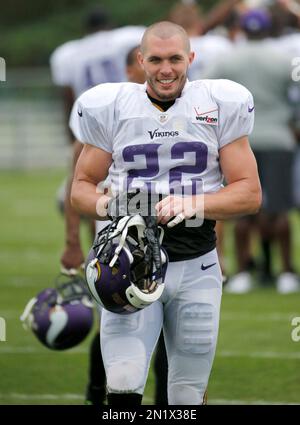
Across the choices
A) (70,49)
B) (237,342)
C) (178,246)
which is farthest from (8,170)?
(178,246)

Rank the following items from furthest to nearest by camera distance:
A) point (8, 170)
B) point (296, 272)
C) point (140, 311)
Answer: point (8, 170) < point (296, 272) < point (140, 311)

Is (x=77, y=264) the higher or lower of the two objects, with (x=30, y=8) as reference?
lower

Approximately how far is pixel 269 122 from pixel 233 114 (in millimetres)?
4825

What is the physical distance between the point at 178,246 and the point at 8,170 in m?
15.3

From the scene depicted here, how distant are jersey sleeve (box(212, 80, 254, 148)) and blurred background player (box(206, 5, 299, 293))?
14.8 ft

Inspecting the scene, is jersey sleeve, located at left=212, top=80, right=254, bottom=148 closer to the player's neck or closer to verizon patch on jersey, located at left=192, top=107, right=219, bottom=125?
verizon patch on jersey, located at left=192, top=107, right=219, bottom=125

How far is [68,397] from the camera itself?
6.32 metres

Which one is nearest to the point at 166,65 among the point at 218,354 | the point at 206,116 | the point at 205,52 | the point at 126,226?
the point at 206,116

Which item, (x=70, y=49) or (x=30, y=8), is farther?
(x=30, y=8)

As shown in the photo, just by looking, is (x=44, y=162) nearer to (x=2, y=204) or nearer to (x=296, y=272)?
(x=2, y=204)

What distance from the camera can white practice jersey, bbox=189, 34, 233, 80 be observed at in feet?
30.2

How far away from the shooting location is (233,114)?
4.59 meters

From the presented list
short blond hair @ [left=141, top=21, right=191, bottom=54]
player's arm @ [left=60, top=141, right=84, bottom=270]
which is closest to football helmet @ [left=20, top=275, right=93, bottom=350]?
player's arm @ [left=60, top=141, right=84, bottom=270]

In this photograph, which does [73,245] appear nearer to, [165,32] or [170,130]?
[170,130]
